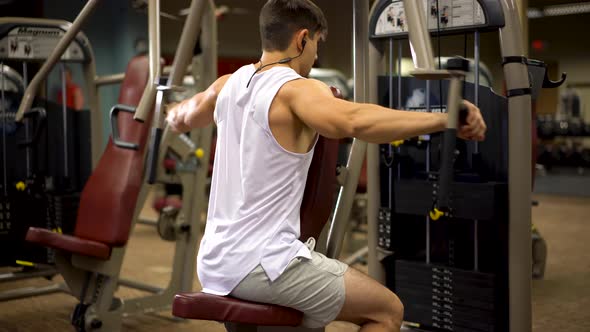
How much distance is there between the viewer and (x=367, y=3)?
2.33m

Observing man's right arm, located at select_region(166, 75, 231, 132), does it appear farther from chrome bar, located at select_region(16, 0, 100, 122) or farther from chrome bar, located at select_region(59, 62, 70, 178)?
chrome bar, located at select_region(59, 62, 70, 178)

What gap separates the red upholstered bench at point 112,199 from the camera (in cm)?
312

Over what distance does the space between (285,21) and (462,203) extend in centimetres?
118

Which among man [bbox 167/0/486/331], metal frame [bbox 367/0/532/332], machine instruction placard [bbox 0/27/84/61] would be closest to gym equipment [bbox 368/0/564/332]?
Answer: metal frame [bbox 367/0/532/332]

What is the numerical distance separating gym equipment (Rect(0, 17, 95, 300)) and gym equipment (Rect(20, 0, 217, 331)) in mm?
806

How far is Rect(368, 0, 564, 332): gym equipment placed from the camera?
249 centimetres

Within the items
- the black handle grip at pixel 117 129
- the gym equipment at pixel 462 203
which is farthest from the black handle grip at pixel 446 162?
the black handle grip at pixel 117 129

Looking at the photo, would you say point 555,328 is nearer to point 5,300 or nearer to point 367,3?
point 367,3

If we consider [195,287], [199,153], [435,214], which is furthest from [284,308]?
[195,287]

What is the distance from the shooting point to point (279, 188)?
1.82m

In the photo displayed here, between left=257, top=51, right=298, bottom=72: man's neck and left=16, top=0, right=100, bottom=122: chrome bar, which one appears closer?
left=257, top=51, right=298, bottom=72: man's neck

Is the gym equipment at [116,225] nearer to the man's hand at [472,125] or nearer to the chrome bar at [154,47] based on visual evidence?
the chrome bar at [154,47]

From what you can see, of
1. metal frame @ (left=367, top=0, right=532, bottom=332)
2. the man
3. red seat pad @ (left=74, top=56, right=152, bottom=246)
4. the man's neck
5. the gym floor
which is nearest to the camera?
the man

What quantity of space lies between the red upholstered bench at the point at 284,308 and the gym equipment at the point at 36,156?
240 cm
